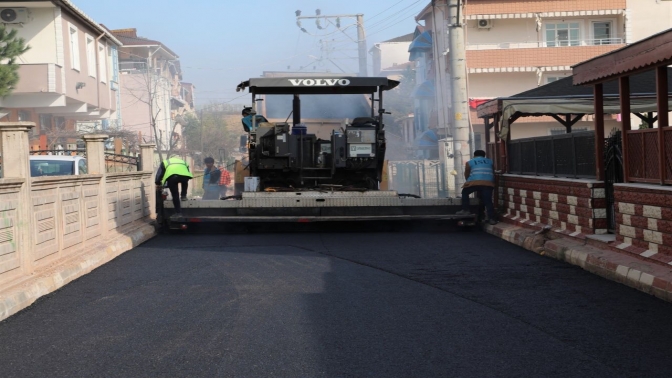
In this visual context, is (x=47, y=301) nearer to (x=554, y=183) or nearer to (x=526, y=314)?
(x=526, y=314)

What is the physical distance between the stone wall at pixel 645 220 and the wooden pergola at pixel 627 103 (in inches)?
7.5

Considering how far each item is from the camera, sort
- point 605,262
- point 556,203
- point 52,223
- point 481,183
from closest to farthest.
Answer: point 605,262 < point 52,223 < point 556,203 < point 481,183

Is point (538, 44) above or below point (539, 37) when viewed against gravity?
below

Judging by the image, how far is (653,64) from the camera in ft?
29.5

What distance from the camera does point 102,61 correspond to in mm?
33875

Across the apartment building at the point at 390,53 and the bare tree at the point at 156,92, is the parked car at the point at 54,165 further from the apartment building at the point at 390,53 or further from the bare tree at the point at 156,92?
the apartment building at the point at 390,53

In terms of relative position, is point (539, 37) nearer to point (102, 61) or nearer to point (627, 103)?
point (102, 61)

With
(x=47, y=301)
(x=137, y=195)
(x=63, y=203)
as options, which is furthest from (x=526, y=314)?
(x=137, y=195)

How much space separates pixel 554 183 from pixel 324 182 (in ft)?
14.4

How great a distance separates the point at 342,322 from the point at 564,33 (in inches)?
1364

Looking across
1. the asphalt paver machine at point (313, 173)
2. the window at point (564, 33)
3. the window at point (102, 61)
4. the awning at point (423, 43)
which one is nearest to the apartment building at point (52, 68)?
the window at point (102, 61)

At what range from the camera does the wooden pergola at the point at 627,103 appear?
894 centimetres

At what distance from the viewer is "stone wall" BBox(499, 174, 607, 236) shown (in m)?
11.1

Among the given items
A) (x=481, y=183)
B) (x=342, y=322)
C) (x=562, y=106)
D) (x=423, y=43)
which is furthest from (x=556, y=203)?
(x=423, y=43)
